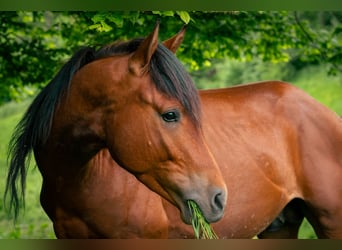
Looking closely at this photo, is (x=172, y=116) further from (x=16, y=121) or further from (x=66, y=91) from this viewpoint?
(x=16, y=121)

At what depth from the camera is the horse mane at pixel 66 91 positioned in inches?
119

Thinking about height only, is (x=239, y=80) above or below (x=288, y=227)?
below

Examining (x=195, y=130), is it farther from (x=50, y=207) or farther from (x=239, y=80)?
(x=239, y=80)

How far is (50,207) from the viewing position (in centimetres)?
361

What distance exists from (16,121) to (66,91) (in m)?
7.98

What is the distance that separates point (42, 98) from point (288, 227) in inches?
94.6

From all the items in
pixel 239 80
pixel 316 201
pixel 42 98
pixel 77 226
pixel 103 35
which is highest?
pixel 42 98

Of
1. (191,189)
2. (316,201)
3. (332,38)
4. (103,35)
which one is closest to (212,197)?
(191,189)

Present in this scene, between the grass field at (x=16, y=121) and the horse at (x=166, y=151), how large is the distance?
421cm

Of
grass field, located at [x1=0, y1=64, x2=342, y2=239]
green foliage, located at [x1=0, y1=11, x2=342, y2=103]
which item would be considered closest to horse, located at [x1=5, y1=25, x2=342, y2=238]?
green foliage, located at [x1=0, y1=11, x2=342, y2=103]

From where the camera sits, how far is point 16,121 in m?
11.0

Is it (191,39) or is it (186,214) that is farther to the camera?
(191,39)

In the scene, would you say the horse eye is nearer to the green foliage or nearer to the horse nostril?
the horse nostril

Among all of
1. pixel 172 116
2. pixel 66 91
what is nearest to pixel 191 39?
pixel 66 91
